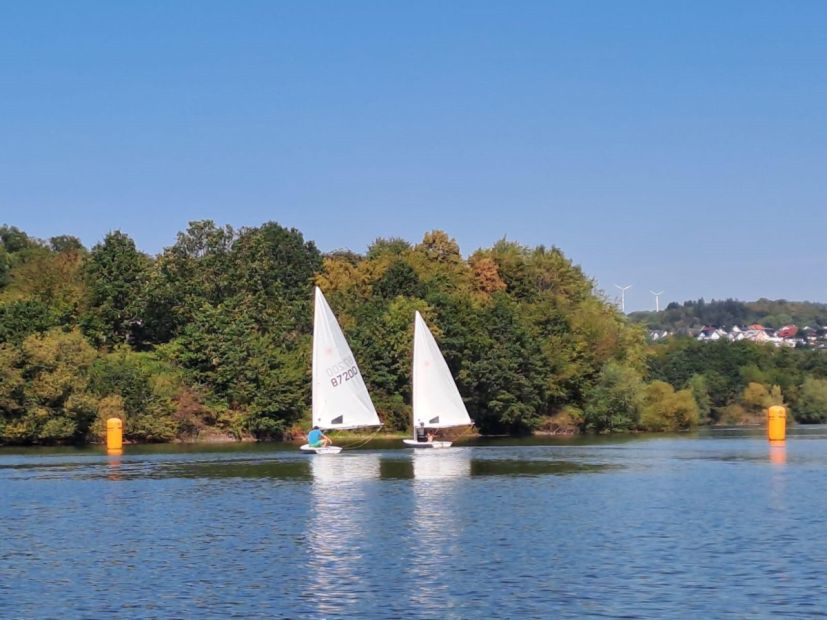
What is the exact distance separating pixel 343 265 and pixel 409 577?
111 m

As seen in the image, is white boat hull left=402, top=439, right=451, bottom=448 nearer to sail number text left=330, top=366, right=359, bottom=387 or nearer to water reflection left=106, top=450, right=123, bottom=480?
sail number text left=330, top=366, right=359, bottom=387

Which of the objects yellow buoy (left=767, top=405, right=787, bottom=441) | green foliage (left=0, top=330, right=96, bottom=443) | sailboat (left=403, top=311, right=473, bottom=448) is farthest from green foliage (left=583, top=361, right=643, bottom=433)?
green foliage (left=0, top=330, right=96, bottom=443)

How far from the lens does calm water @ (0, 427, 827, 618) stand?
3083 cm

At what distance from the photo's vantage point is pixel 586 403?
12975 centimetres

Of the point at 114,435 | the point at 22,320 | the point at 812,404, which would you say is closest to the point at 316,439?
the point at 114,435

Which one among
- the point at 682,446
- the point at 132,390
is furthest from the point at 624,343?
the point at 132,390

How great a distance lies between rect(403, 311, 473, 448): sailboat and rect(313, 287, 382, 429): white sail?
5301mm

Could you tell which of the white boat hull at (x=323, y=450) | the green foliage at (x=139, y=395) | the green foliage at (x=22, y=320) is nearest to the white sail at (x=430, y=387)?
the white boat hull at (x=323, y=450)

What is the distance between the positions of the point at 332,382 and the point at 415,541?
4146 centimetres

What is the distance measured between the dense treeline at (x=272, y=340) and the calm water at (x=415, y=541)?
30.2 m

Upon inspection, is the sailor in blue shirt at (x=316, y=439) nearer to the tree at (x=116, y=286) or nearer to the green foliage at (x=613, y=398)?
the tree at (x=116, y=286)

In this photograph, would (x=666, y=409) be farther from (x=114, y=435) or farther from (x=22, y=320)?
(x=22, y=320)

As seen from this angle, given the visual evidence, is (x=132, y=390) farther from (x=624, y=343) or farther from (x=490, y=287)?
(x=624, y=343)

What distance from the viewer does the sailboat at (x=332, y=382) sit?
267 ft
